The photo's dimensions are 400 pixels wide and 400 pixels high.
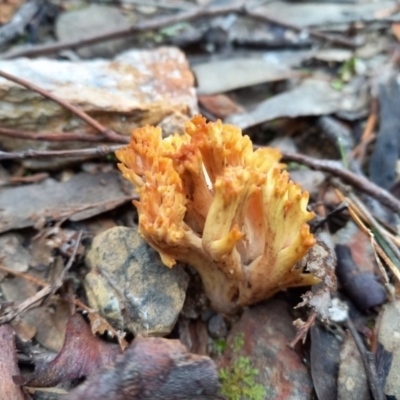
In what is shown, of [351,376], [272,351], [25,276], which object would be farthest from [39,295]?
[351,376]

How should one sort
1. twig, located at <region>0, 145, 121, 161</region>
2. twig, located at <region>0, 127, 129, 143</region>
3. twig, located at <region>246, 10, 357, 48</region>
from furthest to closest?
twig, located at <region>246, 10, 357, 48</region>, twig, located at <region>0, 127, 129, 143</region>, twig, located at <region>0, 145, 121, 161</region>

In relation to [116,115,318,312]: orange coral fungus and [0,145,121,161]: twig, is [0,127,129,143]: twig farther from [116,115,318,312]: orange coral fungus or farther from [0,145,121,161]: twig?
[116,115,318,312]: orange coral fungus

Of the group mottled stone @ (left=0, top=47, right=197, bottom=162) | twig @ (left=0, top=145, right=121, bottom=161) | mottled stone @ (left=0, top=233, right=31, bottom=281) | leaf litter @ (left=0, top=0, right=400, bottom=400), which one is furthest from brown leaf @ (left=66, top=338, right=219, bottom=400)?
mottled stone @ (left=0, top=47, right=197, bottom=162)

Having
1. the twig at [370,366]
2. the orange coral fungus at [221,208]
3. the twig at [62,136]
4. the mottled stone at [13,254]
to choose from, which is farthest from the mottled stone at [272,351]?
the twig at [62,136]

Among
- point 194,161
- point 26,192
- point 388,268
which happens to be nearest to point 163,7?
point 26,192

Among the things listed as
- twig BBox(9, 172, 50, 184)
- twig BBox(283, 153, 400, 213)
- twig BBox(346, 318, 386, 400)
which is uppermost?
twig BBox(283, 153, 400, 213)

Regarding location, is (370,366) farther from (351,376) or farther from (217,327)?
(217,327)

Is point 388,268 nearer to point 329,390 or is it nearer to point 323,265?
point 323,265
